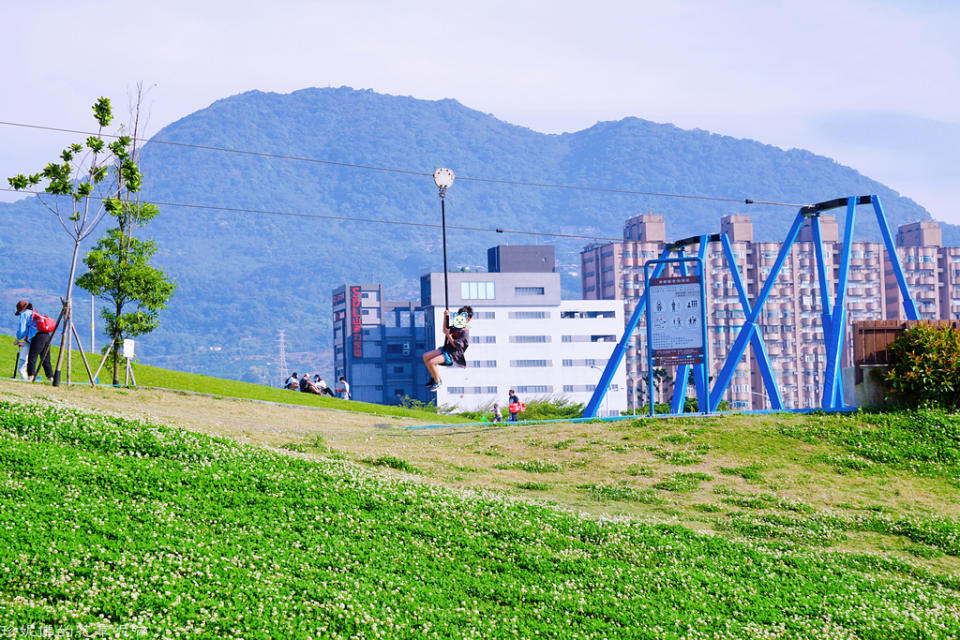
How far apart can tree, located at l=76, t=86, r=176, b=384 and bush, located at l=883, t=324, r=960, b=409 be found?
26.8 metres

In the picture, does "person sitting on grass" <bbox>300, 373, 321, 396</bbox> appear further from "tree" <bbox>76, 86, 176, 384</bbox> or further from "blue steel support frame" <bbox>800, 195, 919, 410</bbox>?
"blue steel support frame" <bbox>800, 195, 919, 410</bbox>

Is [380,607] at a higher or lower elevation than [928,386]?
lower

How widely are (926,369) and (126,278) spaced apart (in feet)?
96.4

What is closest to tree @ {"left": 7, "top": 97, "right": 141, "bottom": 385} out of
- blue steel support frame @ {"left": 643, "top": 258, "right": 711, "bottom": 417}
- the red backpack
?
the red backpack

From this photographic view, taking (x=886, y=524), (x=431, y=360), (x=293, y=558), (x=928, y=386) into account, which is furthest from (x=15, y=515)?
(x=928, y=386)

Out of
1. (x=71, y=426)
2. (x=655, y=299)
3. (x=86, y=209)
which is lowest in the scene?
(x=71, y=426)

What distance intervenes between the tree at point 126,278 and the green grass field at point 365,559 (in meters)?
20.7

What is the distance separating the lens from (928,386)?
28750 millimetres

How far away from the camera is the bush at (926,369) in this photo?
94.0ft

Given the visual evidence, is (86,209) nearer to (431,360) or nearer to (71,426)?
(431,360)

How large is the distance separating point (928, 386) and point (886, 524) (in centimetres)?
952

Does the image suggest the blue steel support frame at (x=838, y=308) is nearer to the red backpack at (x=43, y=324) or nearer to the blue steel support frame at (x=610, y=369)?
the blue steel support frame at (x=610, y=369)

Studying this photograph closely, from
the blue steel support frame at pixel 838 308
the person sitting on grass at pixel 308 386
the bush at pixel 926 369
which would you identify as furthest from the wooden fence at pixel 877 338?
the person sitting on grass at pixel 308 386

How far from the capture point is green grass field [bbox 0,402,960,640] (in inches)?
500
